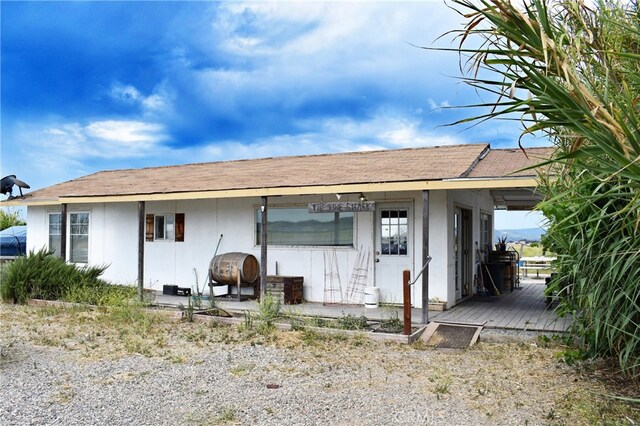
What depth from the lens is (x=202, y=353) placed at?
6.79m

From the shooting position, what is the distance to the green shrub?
36.1 feet

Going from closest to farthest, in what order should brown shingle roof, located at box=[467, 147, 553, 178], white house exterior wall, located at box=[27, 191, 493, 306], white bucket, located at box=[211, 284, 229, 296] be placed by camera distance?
1. brown shingle roof, located at box=[467, 147, 553, 178]
2. white house exterior wall, located at box=[27, 191, 493, 306]
3. white bucket, located at box=[211, 284, 229, 296]

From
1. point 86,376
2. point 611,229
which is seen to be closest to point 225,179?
point 86,376

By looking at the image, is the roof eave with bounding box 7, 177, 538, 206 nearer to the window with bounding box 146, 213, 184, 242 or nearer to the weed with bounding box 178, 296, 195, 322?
the window with bounding box 146, 213, 184, 242

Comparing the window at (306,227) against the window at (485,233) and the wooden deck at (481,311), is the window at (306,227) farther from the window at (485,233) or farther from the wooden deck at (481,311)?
the window at (485,233)

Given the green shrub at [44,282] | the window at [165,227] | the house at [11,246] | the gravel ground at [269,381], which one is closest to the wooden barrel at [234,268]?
the green shrub at [44,282]

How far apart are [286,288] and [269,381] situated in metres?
5.20

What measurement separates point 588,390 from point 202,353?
4.54 meters

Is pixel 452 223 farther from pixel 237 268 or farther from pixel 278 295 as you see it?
pixel 237 268

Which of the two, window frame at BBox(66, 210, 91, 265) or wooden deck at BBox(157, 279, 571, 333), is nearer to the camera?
wooden deck at BBox(157, 279, 571, 333)

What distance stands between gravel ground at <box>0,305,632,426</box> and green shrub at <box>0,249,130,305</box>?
9.54ft

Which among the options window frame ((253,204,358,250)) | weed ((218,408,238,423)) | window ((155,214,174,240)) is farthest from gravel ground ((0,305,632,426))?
window ((155,214,174,240))

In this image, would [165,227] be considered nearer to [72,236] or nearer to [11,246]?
[72,236]

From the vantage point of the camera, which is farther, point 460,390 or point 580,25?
point 460,390
